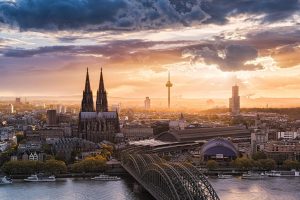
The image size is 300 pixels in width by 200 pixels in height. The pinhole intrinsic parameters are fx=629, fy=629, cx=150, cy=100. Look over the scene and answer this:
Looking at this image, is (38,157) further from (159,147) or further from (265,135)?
(265,135)

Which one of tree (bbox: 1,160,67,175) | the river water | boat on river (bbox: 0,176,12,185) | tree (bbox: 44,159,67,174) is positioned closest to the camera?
the river water

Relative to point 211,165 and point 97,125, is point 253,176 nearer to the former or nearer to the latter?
point 211,165

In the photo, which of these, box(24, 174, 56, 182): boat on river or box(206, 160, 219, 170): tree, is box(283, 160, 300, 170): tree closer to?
box(206, 160, 219, 170): tree

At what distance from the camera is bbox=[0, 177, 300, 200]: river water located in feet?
95.3

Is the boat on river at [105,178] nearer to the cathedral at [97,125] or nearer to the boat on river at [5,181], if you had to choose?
the boat on river at [5,181]

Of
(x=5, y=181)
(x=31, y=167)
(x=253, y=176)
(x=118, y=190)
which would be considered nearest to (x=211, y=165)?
(x=253, y=176)

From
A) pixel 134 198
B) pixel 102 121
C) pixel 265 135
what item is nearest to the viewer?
pixel 134 198

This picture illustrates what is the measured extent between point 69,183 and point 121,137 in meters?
22.4

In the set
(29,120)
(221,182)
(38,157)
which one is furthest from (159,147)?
(29,120)

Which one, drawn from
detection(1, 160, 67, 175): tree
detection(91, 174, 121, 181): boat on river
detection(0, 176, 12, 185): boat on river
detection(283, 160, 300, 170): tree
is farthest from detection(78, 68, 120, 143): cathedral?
detection(0, 176, 12, 185): boat on river

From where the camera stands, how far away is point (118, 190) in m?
31.4

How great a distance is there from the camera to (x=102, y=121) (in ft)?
185

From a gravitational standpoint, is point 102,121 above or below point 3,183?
above

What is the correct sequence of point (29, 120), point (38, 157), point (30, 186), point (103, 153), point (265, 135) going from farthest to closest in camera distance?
1. point (29, 120)
2. point (265, 135)
3. point (103, 153)
4. point (38, 157)
5. point (30, 186)
